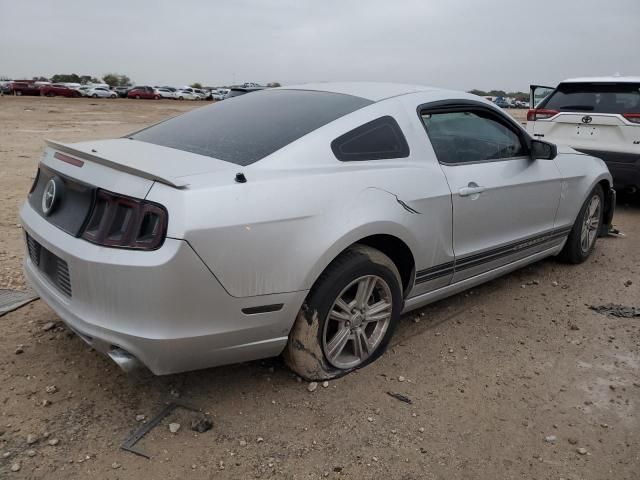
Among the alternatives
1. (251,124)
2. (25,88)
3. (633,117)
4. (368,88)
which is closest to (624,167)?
(633,117)

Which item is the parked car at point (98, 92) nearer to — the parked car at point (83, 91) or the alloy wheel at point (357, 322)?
the parked car at point (83, 91)

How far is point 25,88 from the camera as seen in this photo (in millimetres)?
46500

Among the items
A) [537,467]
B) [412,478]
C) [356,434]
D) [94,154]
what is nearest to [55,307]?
[94,154]

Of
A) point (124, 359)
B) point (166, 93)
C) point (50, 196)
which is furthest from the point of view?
point (166, 93)

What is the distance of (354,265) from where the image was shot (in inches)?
110

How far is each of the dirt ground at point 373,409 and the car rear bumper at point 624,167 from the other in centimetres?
349

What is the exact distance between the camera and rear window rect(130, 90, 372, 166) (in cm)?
282

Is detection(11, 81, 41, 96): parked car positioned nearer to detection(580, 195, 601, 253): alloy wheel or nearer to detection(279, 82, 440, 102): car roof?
detection(279, 82, 440, 102): car roof

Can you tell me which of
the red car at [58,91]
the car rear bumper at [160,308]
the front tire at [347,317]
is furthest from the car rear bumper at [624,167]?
the red car at [58,91]

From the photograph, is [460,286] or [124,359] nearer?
[124,359]

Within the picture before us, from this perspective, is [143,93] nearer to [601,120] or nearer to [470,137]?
[601,120]

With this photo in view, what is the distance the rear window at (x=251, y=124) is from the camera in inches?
111

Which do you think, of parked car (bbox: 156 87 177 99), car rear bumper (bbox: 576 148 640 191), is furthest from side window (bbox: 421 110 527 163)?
parked car (bbox: 156 87 177 99)

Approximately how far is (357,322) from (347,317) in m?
0.10
